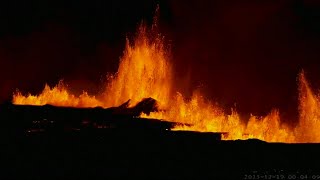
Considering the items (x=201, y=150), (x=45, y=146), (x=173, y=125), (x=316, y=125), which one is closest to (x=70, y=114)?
(x=173, y=125)

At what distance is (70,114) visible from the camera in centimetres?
3438

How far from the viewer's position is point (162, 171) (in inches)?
768

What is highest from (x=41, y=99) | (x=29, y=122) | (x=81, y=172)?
(x=41, y=99)

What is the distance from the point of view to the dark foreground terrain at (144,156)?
1909 centimetres

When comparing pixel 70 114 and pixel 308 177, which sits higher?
pixel 70 114

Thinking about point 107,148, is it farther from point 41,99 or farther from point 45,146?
point 41,99

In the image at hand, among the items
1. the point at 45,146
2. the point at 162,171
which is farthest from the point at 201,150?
the point at 45,146

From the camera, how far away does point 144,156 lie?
846 inches

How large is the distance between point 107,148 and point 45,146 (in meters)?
2.99

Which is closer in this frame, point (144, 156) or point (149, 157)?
point (149, 157)

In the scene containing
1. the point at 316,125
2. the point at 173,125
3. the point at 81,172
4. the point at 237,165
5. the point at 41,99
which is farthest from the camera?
the point at 41,99

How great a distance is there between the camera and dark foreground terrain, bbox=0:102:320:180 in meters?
19.1

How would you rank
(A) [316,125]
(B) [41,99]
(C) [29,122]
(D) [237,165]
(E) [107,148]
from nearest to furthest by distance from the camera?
(D) [237,165] → (E) [107,148] → (C) [29,122] → (A) [316,125] → (B) [41,99]

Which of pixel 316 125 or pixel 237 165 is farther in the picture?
pixel 316 125
